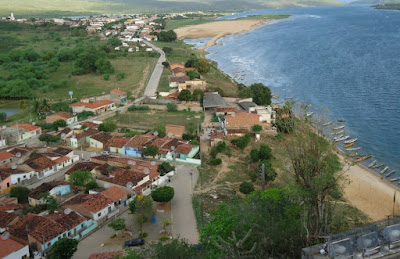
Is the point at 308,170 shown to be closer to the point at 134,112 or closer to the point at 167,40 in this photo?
the point at 134,112

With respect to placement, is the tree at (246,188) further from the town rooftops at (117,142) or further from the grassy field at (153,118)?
the grassy field at (153,118)

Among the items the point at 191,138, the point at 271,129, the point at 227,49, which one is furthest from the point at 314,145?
the point at 227,49

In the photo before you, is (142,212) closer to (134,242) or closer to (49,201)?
(134,242)

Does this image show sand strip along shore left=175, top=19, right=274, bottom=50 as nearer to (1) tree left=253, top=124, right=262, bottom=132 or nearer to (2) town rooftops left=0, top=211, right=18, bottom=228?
(1) tree left=253, top=124, right=262, bottom=132

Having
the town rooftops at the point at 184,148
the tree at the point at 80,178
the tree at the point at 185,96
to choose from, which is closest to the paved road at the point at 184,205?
the town rooftops at the point at 184,148

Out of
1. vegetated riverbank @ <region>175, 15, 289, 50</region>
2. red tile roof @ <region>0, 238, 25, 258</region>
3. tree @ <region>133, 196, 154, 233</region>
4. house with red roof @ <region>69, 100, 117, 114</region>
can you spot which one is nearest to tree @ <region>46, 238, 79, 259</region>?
red tile roof @ <region>0, 238, 25, 258</region>

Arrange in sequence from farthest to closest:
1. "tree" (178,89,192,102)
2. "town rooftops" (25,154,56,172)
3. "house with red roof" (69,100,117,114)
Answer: "tree" (178,89,192,102), "house with red roof" (69,100,117,114), "town rooftops" (25,154,56,172)
